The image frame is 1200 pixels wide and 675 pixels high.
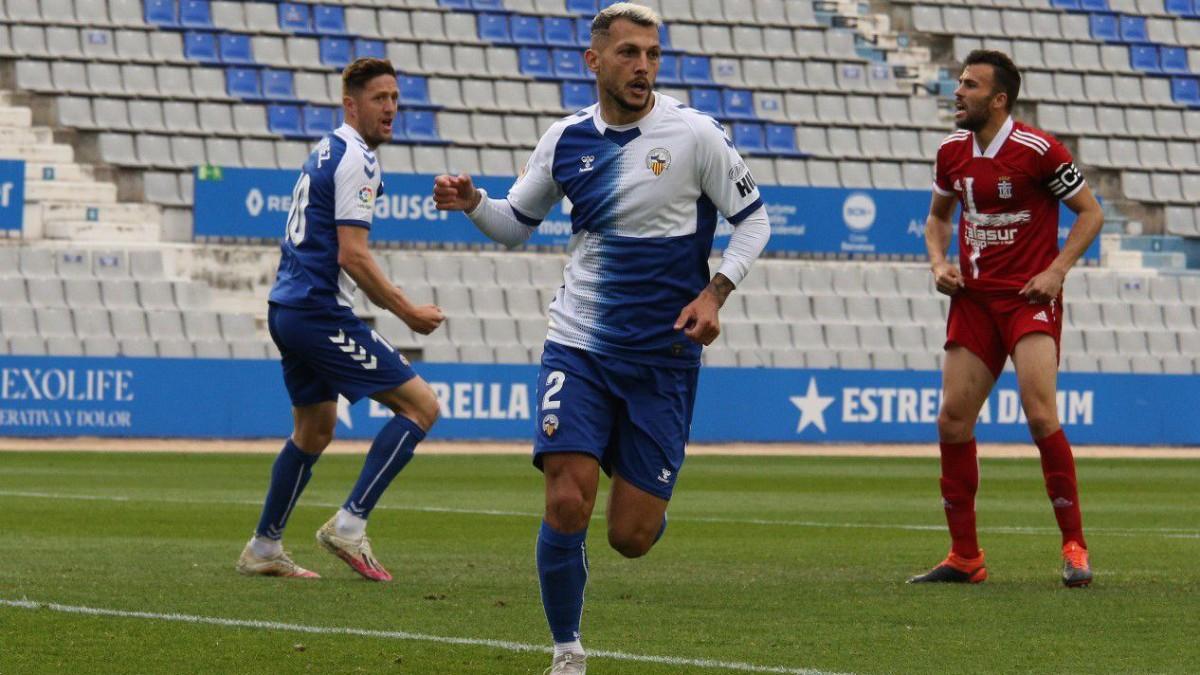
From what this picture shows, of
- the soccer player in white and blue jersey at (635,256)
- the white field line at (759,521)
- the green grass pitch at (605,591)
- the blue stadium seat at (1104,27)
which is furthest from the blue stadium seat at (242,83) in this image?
the soccer player in white and blue jersey at (635,256)

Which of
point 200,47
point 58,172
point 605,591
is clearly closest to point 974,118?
point 605,591

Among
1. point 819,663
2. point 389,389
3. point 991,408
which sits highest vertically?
point 389,389

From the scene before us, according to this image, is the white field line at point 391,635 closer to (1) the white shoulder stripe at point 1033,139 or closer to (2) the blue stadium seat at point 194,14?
(1) the white shoulder stripe at point 1033,139

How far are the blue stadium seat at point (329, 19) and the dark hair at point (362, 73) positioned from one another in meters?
20.1

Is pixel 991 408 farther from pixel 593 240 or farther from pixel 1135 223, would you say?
pixel 593 240

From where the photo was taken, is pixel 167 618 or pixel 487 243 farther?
pixel 487 243

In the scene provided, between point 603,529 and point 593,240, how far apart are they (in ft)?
19.3

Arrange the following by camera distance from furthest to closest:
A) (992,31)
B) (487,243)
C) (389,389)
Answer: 1. (992,31)
2. (487,243)
3. (389,389)

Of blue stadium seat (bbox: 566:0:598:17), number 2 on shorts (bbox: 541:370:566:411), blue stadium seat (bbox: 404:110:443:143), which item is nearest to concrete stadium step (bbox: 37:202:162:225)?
blue stadium seat (bbox: 404:110:443:143)

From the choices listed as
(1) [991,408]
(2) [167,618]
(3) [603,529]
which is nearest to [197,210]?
(1) [991,408]

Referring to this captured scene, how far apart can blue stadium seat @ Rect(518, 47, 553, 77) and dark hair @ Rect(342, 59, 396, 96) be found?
20.4 meters

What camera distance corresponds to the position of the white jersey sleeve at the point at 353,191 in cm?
799

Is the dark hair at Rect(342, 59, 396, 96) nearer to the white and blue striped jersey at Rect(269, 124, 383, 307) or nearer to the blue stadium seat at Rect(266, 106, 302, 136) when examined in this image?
the white and blue striped jersey at Rect(269, 124, 383, 307)

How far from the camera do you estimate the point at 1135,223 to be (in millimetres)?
29688
